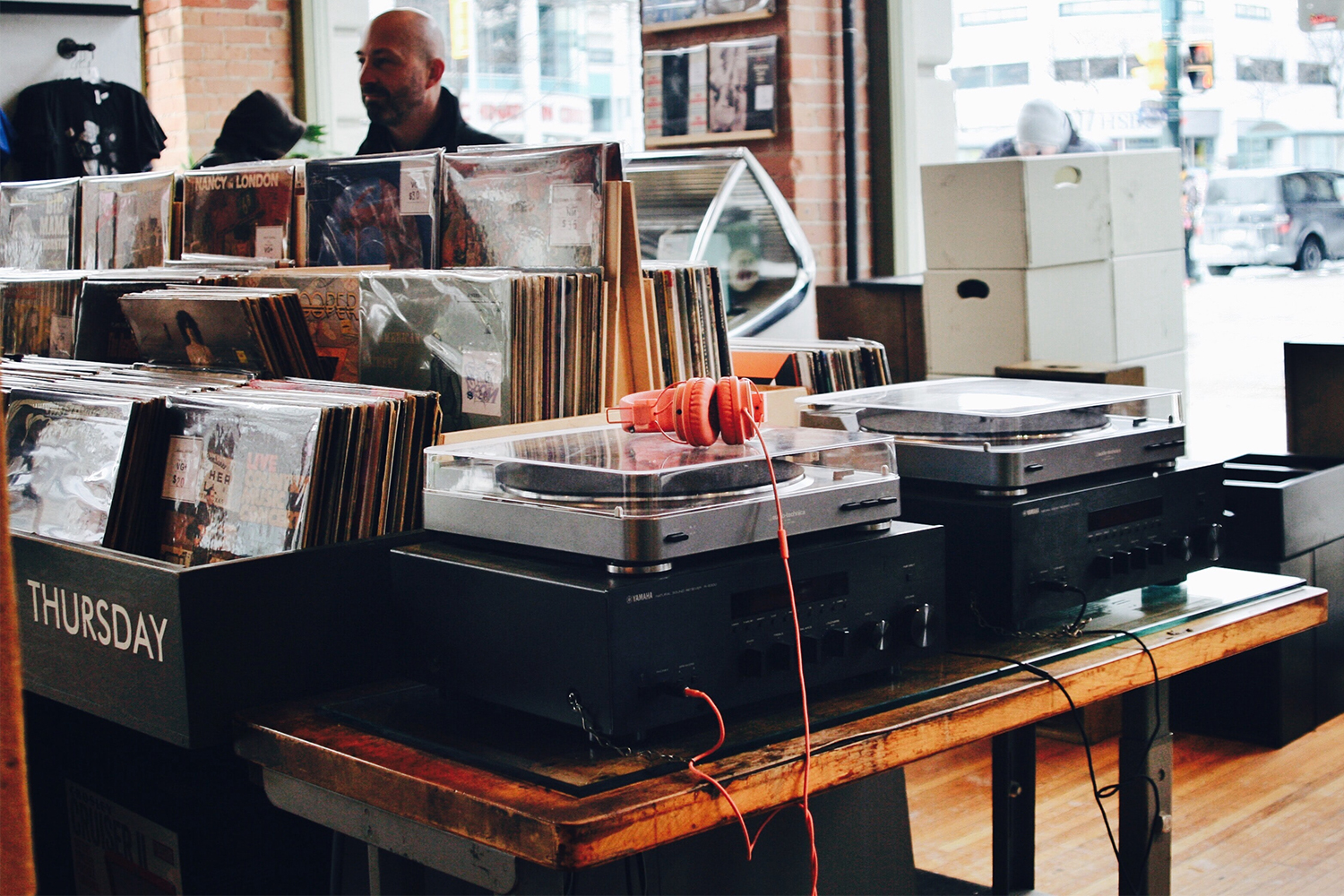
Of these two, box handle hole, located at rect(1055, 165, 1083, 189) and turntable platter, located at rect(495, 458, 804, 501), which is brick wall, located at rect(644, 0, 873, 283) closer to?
box handle hole, located at rect(1055, 165, 1083, 189)

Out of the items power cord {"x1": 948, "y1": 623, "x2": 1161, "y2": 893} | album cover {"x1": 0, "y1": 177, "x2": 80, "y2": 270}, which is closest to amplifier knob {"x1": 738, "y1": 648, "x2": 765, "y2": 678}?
power cord {"x1": 948, "y1": 623, "x2": 1161, "y2": 893}

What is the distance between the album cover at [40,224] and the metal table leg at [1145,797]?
198 cm

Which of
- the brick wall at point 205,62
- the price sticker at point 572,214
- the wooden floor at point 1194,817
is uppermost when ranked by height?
the brick wall at point 205,62

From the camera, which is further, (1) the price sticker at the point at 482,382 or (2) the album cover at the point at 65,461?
(1) the price sticker at the point at 482,382

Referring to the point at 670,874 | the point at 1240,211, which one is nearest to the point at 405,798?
the point at 670,874

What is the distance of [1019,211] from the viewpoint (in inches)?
124

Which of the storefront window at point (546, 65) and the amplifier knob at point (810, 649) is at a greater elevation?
the storefront window at point (546, 65)

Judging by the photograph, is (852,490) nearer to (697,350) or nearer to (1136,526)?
(1136,526)

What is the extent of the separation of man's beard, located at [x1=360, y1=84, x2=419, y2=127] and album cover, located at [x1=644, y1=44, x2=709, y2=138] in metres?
1.67

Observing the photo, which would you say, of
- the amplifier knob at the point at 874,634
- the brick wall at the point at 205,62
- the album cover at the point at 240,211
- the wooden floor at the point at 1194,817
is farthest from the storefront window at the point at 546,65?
the amplifier knob at the point at 874,634

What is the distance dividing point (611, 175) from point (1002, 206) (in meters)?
1.73

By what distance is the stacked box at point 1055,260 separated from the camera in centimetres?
318

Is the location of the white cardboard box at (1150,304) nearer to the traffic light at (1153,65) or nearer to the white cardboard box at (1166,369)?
the white cardboard box at (1166,369)

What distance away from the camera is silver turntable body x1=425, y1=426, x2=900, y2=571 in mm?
1071
